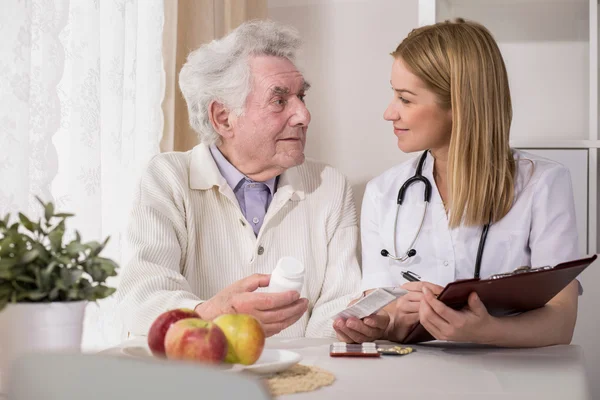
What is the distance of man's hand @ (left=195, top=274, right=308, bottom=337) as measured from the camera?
159cm

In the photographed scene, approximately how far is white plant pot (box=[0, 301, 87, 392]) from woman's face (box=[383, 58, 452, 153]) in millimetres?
1116

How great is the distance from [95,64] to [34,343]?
1.08 metres

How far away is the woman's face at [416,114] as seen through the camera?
1950 millimetres

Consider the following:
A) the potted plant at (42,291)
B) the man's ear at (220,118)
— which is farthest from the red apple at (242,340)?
the man's ear at (220,118)

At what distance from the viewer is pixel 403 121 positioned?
197 centimetres

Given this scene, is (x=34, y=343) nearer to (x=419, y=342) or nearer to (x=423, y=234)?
(x=419, y=342)

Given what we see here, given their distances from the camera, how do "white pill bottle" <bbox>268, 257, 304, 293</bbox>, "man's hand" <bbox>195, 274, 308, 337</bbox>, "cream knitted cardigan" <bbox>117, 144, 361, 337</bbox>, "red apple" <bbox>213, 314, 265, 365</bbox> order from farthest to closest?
1. "cream knitted cardigan" <bbox>117, 144, 361, 337</bbox>
2. "man's hand" <bbox>195, 274, 308, 337</bbox>
3. "white pill bottle" <bbox>268, 257, 304, 293</bbox>
4. "red apple" <bbox>213, 314, 265, 365</bbox>

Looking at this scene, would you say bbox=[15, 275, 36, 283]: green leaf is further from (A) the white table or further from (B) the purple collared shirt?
(B) the purple collared shirt

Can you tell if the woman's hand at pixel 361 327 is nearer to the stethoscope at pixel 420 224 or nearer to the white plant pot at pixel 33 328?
the stethoscope at pixel 420 224

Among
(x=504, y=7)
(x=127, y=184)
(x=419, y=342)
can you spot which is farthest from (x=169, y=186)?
(x=504, y=7)

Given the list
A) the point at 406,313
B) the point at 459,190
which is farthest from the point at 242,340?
the point at 459,190

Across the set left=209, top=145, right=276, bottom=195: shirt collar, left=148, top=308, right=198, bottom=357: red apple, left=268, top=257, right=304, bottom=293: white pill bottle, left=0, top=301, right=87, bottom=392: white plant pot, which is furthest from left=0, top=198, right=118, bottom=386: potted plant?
left=209, top=145, right=276, bottom=195: shirt collar

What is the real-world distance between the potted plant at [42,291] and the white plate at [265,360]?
130 mm

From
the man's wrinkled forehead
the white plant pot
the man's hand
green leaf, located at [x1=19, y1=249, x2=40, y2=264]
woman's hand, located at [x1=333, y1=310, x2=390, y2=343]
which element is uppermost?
the man's wrinkled forehead
